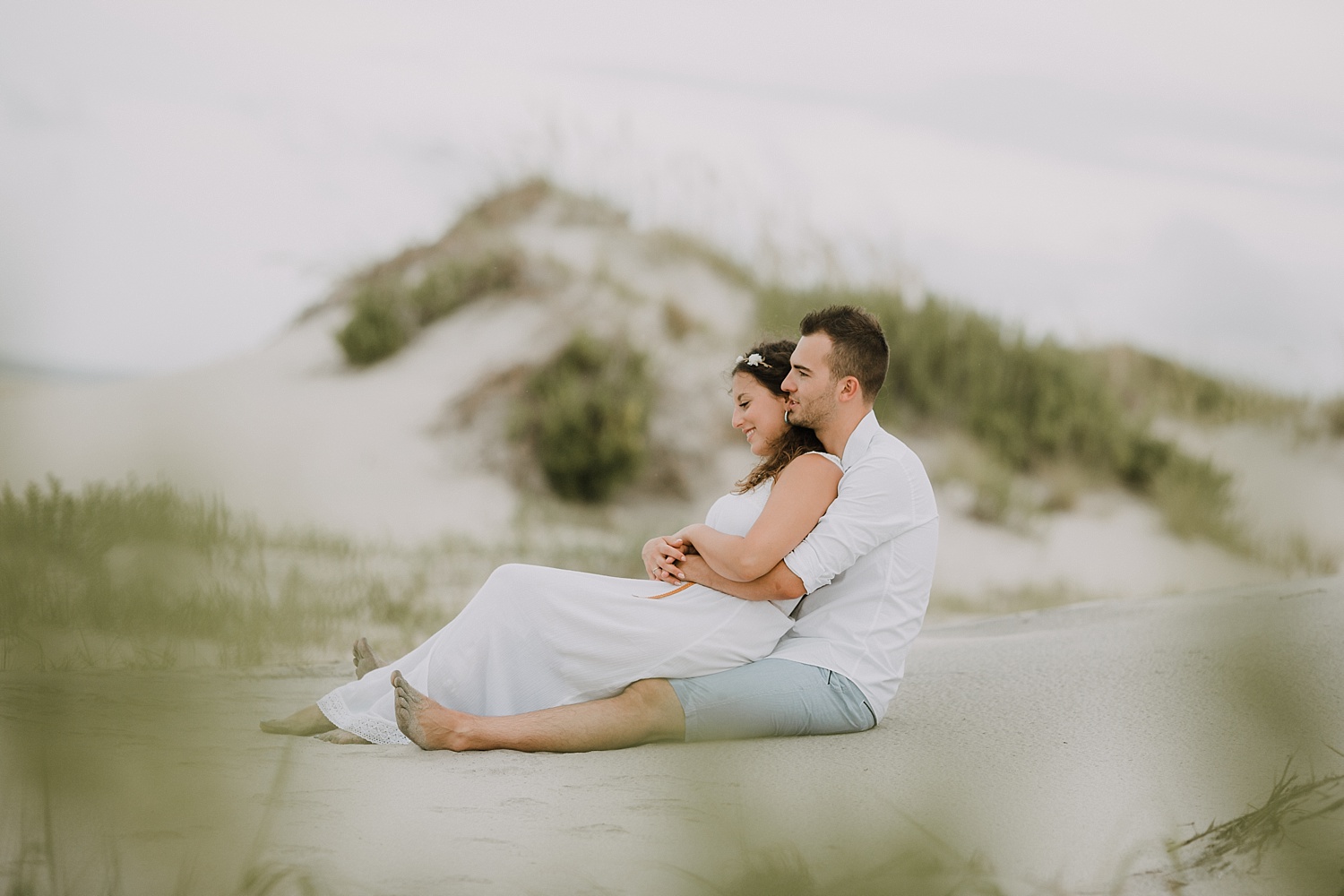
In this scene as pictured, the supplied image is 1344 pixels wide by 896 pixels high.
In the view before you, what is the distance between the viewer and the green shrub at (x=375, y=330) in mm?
12969

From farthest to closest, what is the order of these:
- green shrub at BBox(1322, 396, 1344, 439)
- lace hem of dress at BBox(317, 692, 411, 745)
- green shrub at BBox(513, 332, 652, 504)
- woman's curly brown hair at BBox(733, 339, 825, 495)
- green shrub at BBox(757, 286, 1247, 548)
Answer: green shrub at BBox(1322, 396, 1344, 439) < green shrub at BBox(757, 286, 1247, 548) < green shrub at BBox(513, 332, 652, 504) < woman's curly brown hair at BBox(733, 339, 825, 495) < lace hem of dress at BBox(317, 692, 411, 745)

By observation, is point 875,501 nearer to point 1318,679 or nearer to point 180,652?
point 1318,679

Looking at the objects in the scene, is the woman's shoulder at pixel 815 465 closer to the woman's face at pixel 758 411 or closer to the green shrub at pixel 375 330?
the woman's face at pixel 758 411

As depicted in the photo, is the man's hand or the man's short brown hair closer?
the man's hand

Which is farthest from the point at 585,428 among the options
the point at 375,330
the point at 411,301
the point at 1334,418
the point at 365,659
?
the point at 1334,418

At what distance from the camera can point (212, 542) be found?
0.83 meters

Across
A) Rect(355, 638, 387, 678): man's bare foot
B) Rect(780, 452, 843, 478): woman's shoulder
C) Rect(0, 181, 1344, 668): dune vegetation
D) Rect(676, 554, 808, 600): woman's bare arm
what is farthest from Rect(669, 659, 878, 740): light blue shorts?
Rect(0, 181, 1344, 668): dune vegetation

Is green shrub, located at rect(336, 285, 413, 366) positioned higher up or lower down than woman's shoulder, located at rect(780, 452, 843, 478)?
higher up

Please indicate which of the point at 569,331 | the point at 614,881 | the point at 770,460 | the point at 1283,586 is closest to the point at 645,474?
the point at 569,331

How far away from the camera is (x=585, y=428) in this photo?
415 inches

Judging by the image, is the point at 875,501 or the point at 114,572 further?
the point at 875,501

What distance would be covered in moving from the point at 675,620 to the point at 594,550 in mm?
5116

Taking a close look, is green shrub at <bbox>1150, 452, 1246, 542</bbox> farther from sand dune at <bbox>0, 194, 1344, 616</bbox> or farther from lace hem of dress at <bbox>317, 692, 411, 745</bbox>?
lace hem of dress at <bbox>317, 692, 411, 745</bbox>

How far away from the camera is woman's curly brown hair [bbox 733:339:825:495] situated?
3.66m
